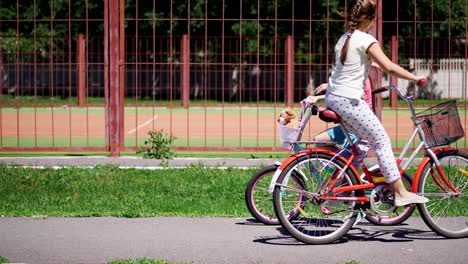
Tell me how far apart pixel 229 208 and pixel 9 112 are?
21.9m

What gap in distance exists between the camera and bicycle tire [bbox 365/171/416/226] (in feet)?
24.2

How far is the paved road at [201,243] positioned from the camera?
668cm

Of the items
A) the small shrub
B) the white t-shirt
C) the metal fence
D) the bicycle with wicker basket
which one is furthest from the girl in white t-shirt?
the small shrub

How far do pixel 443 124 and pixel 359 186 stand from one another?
82 centimetres

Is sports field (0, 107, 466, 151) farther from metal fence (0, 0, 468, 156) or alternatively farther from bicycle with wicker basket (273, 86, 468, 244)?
bicycle with wicker basket (273, 86, 468, 244)

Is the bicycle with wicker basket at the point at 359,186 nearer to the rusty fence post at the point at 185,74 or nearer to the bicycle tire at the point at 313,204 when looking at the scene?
the bicycle tire at the point at 313,204

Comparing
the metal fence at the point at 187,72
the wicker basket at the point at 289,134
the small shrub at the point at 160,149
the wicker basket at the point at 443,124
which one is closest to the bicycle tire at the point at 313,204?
the wicker basket at the point at 289,134

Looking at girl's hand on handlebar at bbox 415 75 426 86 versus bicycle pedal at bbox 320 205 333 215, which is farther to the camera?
bicycle pedal at bbox 320 205 333 215

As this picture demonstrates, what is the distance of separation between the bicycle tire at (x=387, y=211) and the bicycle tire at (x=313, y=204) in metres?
0.20

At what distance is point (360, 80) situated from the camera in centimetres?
705

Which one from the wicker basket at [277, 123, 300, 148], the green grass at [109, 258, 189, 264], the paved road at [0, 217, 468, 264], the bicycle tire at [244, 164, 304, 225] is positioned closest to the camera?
the green grass at [109, 258, 189, 264]

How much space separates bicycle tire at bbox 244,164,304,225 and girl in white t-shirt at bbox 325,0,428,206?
1008 millimetres

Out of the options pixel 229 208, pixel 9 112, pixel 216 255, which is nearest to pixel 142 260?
pixel 216 255

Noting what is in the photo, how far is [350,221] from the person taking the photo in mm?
7262
